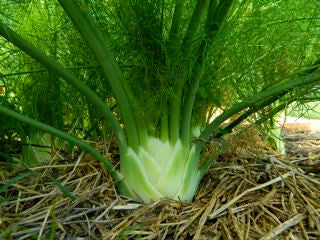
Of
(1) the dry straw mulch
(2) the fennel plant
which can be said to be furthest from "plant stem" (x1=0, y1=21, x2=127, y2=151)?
(1) the dry straw mulch

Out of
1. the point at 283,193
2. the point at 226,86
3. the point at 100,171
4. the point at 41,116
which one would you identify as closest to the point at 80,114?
the point at 41,116

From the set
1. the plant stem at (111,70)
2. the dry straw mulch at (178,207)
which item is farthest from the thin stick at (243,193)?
the plant stem at (111,70)

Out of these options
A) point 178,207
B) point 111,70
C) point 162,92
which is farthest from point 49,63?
point 178,207

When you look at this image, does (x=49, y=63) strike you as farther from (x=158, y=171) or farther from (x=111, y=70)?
(x=158, y=171)

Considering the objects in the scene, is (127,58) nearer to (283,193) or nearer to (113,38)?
(113,38)

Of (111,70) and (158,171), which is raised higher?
(111,70)

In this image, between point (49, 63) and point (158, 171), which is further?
point (158, 171)

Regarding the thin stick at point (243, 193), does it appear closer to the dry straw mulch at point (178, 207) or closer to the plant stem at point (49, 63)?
the dry straw mulch at point (178, 207)

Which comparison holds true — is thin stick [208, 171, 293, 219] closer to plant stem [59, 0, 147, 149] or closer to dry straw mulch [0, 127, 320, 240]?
dry straw mulch [0, 127, 320, 240]
